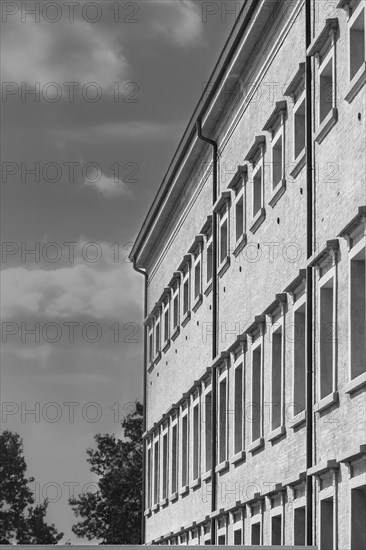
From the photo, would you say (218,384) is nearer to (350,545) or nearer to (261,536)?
(261,536)

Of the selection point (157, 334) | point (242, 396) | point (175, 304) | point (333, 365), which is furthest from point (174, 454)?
point (333, 365)

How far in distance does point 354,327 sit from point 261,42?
10.6 metres

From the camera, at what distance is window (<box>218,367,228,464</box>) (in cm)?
3359

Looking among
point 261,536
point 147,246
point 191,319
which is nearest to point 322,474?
point 261,536

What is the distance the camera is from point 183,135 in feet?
132

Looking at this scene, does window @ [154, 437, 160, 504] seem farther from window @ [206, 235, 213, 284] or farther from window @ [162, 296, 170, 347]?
window @ [206, 235, 213, 284]

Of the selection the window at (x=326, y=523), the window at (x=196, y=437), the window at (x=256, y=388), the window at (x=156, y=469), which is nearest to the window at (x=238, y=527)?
the window at (x=256, y=388)

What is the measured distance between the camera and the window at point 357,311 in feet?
68.9

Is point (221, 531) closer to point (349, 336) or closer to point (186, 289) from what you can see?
point (186, 289)

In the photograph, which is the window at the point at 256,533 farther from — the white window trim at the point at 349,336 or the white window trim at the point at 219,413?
the white window trim at the point at 349,336

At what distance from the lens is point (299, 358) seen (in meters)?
25.5

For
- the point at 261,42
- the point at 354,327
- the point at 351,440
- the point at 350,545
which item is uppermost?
the point at 261,42

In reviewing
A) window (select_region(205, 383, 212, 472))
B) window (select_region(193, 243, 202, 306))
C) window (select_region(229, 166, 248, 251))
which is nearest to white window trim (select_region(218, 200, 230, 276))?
window (select_region(229, 166, 248, 251))

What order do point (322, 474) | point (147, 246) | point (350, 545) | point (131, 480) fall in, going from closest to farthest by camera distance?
point (350, 545)
point (322, 474)
point (147, 246)
point (131, 480)
